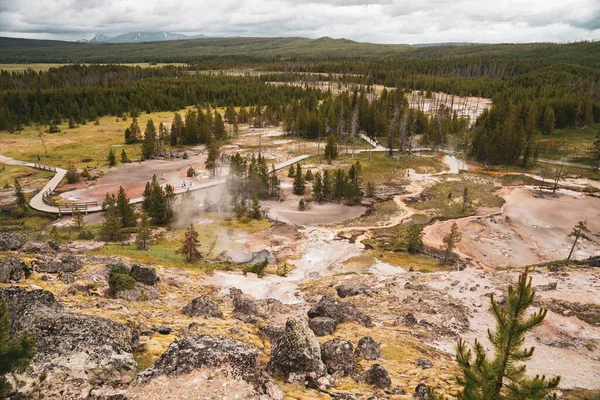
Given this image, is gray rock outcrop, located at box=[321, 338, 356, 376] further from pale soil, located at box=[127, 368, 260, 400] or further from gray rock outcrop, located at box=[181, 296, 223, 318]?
gray rock outcrop, located at box=[181, 296, 223, 318]

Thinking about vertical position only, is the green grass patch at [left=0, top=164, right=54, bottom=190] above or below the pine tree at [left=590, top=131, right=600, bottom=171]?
below

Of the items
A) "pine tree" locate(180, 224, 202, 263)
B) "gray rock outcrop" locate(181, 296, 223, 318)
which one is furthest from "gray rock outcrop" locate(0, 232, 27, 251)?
"gray rock outcrop" locate(181, 296, 223, 318)

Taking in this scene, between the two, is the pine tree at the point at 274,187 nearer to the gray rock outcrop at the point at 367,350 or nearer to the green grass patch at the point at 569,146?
the gray rock outcrop at the point at 367,350

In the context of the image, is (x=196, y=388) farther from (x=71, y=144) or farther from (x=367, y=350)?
(x=71, y=144)

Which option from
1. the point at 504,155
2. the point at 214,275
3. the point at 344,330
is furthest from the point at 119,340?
the point at 504,155

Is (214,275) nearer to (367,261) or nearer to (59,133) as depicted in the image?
(367,261)

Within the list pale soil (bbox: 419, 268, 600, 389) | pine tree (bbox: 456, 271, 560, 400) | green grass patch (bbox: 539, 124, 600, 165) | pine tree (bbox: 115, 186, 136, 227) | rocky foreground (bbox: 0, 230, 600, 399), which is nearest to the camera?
pine tree (bbox: 456, 271, 560, 400)

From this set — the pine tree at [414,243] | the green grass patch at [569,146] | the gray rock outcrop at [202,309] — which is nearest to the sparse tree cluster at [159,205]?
the pine tree at [414,243]
